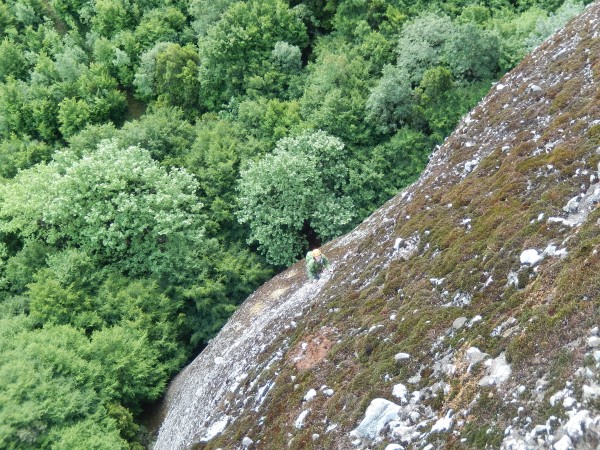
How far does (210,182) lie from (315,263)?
2039 centimetres

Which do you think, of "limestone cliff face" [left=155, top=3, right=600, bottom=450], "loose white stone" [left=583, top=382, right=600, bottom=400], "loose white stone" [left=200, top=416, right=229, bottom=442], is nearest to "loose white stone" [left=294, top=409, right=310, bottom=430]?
"limestone cliff face" [left=155, top=3, right=600, bottom=450]

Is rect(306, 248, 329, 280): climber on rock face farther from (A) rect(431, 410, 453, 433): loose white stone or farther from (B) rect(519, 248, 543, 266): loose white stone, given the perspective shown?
(A) rect(431, 410, 453, 433): loose white stone

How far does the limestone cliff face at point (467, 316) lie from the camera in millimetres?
Answer: 9547

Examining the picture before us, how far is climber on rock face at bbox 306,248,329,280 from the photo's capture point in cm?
2219

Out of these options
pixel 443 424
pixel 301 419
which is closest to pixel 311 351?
pixel 301 419

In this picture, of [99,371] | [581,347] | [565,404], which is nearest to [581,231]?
[581,347]

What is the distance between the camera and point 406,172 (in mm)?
38156

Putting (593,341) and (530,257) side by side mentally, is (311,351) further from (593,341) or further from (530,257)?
(593,341)

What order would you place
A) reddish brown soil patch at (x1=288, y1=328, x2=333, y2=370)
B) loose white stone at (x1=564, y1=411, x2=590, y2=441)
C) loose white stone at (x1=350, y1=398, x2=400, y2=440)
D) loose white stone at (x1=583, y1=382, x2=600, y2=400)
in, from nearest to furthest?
1. loose white stone at (x1=564, y1=411, x2=590, y2=441)
2. loose white stone at (x1=583, y1=382, x2=600, y2=400)
3. loose white stone at (x1=350, y1=398, x2=400, y2=440)
4. reddish brown soil patch at (x1=288, y1=328, x2=333, y2=370)

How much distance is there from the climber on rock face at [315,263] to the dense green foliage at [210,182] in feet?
41.6

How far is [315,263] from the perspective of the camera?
882 inches

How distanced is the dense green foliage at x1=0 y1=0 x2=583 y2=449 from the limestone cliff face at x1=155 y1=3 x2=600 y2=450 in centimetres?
875

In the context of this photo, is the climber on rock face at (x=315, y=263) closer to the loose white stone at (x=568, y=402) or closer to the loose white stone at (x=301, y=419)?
the loose white stone at (x=301, y=419)

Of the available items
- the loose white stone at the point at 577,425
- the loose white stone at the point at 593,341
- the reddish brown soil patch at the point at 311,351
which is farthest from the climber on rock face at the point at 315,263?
the loose white stone at the point at 577,425
